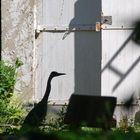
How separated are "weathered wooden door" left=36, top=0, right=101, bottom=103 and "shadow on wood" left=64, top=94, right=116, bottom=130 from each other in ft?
19.2

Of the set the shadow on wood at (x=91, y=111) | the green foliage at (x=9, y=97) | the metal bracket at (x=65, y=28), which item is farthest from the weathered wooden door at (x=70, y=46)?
the shadow on wood at (x=91, y=111)

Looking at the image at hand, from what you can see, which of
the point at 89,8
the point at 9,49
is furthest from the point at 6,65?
the point at 89,8

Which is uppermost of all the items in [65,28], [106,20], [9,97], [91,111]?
[106,20]

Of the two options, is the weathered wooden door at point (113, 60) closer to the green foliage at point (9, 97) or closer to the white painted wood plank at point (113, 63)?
the white painted wood plank at point (113, 63)

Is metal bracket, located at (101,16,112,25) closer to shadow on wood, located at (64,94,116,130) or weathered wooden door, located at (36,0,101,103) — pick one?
weathered wooden door, located at (36,0,101,103)

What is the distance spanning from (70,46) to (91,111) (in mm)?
6032

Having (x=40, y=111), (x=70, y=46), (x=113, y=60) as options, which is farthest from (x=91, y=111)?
(x=70, y=46)

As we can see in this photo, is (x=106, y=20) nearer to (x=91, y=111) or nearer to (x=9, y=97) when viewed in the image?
(x=9, y=97)

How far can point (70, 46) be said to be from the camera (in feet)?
32.6

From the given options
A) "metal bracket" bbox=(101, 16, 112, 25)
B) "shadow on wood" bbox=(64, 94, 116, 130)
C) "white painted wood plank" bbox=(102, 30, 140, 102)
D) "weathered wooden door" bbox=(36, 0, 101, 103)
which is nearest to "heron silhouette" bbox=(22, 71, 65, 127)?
"weathered wooden door" bbox=(36, 0, 101, 103)

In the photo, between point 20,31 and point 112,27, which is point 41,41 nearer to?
point 20,31

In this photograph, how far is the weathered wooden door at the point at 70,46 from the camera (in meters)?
9.91

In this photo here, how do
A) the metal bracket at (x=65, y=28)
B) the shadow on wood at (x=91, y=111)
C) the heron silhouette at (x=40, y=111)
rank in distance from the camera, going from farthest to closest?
the metal bracket at (x=65, y=28) → the heron silhouette at (x=40, y=111) → the shadow on wood at (x=91, y=111)

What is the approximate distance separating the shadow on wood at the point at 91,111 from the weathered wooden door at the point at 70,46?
19.2ft
